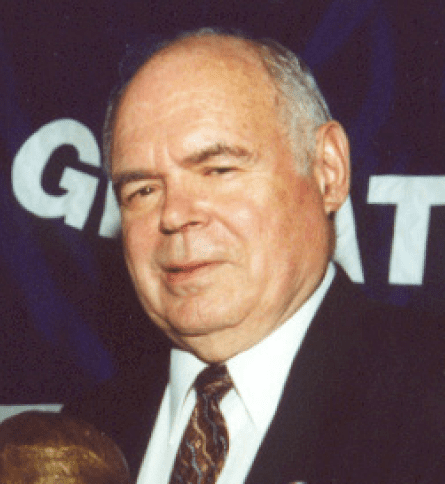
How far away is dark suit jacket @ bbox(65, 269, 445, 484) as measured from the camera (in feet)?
2.99

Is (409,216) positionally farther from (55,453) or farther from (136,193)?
(55,453)

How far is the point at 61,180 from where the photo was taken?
1.91m

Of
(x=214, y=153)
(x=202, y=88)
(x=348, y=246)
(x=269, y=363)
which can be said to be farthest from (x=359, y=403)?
(x=348, y=246)

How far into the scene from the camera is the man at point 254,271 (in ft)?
3.25

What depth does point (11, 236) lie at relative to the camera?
1.90 metres

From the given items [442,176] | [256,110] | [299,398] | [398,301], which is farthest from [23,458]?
[442,176]

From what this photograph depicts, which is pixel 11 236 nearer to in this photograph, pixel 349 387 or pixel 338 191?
pixel 338 191

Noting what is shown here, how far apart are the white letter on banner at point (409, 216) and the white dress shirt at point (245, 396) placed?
46cm

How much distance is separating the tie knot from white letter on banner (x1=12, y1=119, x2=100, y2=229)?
85cm

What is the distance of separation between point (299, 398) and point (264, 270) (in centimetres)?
21

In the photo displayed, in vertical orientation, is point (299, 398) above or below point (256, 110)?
below

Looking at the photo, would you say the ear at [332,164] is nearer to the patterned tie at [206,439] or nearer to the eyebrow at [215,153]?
the eyebrow at [215,153]

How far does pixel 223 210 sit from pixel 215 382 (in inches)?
11.1

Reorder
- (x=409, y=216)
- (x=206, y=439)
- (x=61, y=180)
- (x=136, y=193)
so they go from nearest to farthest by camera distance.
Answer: (x=206, y=439) < (x=136, y=193) < (x=409, y=216) < (x=61, y=180)
